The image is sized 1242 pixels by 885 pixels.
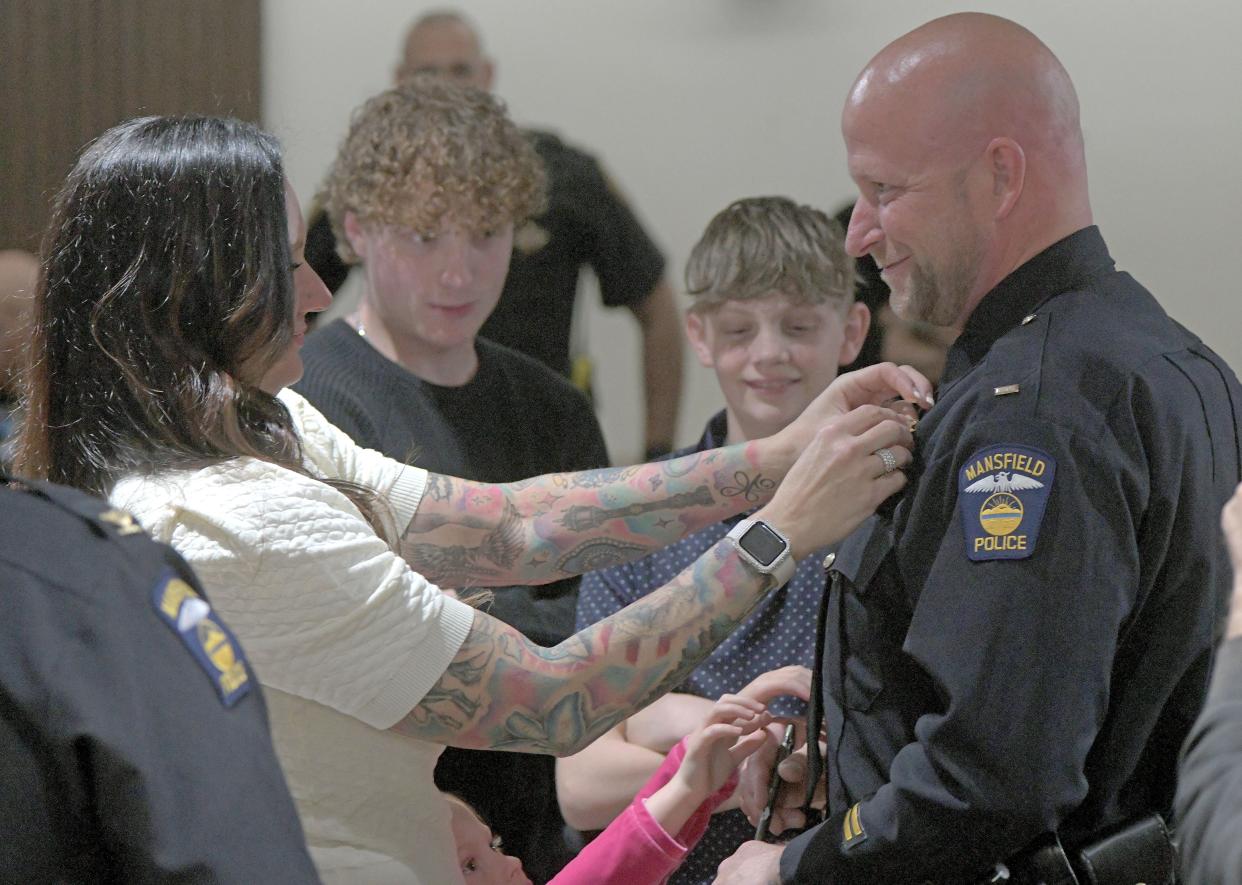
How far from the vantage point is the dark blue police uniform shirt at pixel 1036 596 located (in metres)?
1.45

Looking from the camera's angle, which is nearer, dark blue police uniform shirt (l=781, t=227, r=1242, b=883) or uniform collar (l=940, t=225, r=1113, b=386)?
dark blue police uniform shirt (l=781, t=227, r=1242, b=883)

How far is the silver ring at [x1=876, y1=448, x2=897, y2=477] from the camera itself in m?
1.62

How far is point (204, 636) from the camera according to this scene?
2.85 ft

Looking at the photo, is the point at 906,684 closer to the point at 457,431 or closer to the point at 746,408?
the point at 746,408

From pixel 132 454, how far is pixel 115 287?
6.1 inches

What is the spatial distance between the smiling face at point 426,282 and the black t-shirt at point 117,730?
1668 millimetres

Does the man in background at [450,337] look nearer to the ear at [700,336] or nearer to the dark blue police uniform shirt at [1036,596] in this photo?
the ear at [700,336]

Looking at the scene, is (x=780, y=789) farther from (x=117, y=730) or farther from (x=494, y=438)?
(x=117, y=730)

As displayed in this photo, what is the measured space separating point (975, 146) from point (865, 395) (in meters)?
0.31

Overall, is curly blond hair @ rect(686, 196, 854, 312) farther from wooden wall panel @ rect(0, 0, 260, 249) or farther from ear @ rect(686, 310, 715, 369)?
wooden wall panel @ rect(0, 0, 260, 249)

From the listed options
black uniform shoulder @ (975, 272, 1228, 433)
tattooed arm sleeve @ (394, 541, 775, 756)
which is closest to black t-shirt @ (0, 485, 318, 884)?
tattooed arm sleeve @ (394, 541, 775, 756)

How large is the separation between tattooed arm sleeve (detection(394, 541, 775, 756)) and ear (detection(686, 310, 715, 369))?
2.59ft

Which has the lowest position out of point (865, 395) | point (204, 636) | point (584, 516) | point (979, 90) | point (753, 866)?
point (753, 866)

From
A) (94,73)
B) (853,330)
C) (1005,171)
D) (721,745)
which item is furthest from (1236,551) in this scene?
(94,73)
